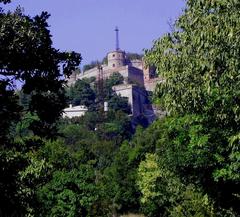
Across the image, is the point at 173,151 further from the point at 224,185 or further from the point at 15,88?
the point at 15,88

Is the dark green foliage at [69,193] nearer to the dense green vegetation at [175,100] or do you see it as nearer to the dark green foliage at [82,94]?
→ the dense green vegetation at [175,100]

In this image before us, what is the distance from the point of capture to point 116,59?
19362 cm

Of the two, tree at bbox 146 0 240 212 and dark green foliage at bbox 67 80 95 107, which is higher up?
dark green foliage at bbox 67 80 95 107

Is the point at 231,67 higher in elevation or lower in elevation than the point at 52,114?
higher

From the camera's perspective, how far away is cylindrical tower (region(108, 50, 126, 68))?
193250mm

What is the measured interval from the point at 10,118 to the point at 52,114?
927mm

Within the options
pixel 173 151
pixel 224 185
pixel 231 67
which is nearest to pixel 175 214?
pixel 173 151

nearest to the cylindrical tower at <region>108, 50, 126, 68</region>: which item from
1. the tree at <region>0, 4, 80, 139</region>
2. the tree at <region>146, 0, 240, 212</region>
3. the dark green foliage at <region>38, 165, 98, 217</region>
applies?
the dark green foliage at <region>38, 165, 98, 217</region>

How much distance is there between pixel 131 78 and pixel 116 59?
1111cm

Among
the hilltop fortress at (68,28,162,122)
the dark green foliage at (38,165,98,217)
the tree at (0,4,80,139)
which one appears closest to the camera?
the tree at (0,4,80,139)

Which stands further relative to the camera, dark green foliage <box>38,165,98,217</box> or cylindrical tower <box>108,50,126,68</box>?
cylindrical tower <box>108,50,126,68</box>

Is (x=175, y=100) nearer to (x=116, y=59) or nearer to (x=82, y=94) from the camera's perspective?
(x=82, y=94)

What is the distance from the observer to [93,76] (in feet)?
634

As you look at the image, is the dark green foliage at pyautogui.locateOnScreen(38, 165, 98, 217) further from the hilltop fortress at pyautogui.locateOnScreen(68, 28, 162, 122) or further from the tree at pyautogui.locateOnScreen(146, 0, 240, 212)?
the hilltop fortress at pyautogui.locateOnScreen(68, 28, 162, 122)
